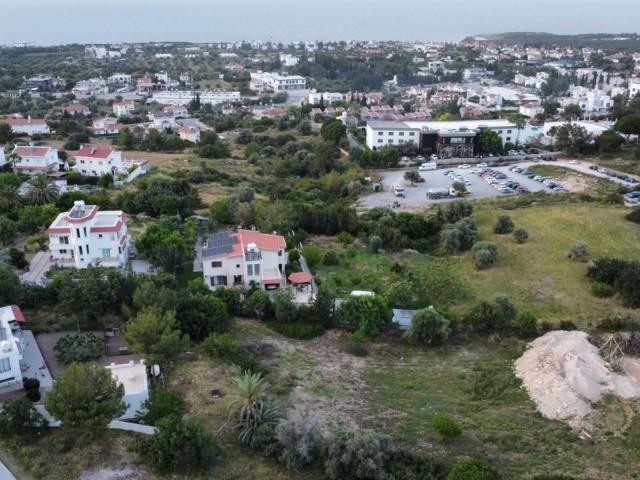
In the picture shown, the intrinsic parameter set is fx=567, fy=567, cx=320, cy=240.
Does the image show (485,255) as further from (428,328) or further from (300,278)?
(300,278)

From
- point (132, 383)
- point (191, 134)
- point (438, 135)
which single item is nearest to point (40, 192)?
point (132, 383)

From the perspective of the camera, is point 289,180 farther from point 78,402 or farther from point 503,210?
point 78,402

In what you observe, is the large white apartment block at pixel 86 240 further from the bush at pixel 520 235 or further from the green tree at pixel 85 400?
the bush at pixel 520 235

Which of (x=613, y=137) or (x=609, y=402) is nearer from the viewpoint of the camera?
(x=609, y=402)

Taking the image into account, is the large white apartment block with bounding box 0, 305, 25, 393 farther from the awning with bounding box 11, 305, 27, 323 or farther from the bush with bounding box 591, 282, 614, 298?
the bush with bounding box 591, 282, 614, 298

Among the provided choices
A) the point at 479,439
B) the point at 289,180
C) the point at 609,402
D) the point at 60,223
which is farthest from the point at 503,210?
the point at 60,223

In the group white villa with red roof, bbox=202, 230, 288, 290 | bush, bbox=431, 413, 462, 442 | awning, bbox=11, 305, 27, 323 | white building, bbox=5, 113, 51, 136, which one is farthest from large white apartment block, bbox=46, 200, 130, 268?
white building, bbox=5, 113, 51, 136

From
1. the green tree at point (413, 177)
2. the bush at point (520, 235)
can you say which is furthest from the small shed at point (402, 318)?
the green tree at point (413, 177)
